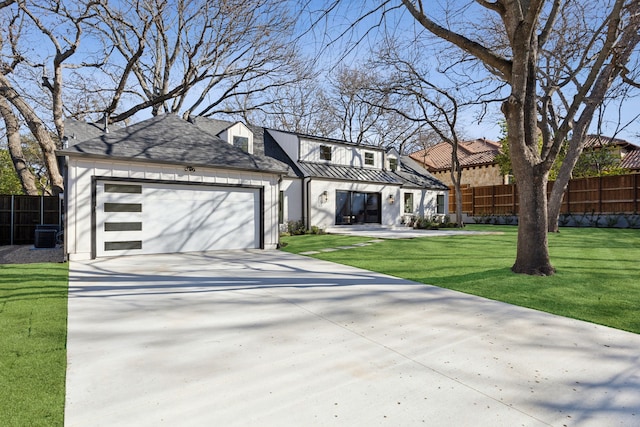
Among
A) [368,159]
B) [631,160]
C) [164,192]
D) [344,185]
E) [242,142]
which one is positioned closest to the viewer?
[164,192]

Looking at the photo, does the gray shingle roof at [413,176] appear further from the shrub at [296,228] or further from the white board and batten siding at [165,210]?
the white board and batten siding at [165,210]

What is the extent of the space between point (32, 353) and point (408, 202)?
1955cm

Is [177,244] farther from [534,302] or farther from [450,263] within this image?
[534,302]

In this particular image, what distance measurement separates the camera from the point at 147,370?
256 cm

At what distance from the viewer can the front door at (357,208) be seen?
17359 mm

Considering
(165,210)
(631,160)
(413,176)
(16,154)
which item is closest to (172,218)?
(165,210)

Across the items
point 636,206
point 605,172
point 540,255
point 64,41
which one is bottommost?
point 540,255

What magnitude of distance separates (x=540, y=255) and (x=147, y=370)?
6.16 meters

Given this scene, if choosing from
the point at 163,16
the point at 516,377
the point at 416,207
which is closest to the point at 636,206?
the point at 416,207

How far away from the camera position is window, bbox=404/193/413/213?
2059 centimetres

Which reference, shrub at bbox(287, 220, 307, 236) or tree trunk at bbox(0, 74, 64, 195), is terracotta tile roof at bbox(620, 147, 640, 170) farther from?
tree trunk at bbox(0, 74, 64, 195)

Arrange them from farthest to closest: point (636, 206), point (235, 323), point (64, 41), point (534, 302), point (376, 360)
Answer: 1. point (636, 206)
2. point (64, 41)
3. point (534, 302)
4. point (235, 323)
5. point (376, 360)

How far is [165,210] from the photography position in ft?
29.5

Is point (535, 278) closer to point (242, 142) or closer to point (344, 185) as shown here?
point (344, 185)
